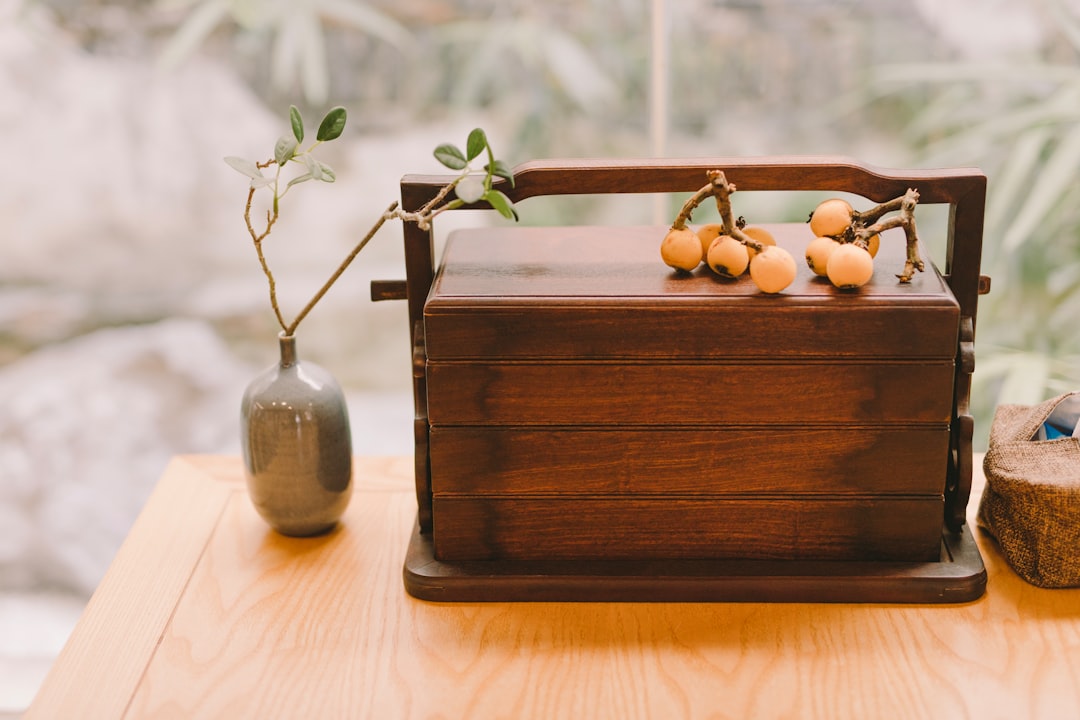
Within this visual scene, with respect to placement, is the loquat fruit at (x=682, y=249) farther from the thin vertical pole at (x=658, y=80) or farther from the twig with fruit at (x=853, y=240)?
the thin vertical pole at (x=658, y=80)

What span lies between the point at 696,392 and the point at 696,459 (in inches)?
3.0

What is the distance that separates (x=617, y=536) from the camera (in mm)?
1172

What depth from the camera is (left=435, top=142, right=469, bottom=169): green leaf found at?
113 centimetres

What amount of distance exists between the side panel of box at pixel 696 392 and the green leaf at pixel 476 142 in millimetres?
222

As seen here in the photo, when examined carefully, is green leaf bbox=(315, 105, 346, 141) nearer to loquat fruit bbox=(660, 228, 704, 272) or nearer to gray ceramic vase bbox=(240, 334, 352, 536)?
gray ceramic vase bbox=(240, 334, 352, 536)

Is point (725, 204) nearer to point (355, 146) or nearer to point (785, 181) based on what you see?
point (785, 181)

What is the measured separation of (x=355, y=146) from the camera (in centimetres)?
202

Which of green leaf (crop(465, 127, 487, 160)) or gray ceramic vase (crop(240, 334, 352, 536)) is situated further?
gray ceramic vase (crop(240, 334, 352, 536))

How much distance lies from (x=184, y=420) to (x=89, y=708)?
48.3 inches

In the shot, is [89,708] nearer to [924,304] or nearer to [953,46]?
[924,304]

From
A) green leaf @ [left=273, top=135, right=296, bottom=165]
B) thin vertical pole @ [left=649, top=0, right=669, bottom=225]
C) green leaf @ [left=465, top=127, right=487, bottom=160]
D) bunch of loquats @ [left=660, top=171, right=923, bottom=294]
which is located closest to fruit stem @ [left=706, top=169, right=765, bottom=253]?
bunch of loquats @ [left=660, top=171, right=923, bottom=294]

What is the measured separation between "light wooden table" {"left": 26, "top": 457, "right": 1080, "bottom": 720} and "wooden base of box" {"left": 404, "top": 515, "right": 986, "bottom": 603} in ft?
0.04

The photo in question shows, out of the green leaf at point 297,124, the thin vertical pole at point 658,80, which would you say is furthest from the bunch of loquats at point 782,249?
the thin vertical pole at point 658,80

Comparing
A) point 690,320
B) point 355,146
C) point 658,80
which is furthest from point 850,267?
point 355,146
